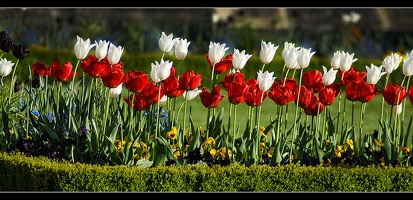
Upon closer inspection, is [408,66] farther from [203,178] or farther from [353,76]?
[203,178]

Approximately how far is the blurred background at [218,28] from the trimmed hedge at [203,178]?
8891mm

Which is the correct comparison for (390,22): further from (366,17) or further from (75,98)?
(75,98)

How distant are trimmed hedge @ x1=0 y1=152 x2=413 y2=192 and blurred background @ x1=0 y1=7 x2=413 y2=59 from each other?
889 cm

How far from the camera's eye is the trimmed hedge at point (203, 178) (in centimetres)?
595

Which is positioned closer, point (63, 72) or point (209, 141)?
point (209, 141)

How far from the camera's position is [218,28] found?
17.3 m

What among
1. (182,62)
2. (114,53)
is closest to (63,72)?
(114,53)

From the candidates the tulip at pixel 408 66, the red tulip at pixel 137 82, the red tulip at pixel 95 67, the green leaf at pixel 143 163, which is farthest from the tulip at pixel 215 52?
the tulip at pixel 408 66

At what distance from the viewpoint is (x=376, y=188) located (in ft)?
20.5

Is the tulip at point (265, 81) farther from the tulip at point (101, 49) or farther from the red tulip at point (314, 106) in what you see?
the tulip at point (101, 49)

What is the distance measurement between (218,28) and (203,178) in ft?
37.5

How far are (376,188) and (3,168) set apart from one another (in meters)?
2.80

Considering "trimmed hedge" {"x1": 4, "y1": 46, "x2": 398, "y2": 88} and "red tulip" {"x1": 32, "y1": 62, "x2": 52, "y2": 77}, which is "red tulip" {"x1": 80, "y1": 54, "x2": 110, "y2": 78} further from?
"trimmed hedge" {"x1": 4, "y1": 46, "x2": 398, "y2": 88}

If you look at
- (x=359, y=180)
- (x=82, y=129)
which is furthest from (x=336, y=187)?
(x=82, y=129)
